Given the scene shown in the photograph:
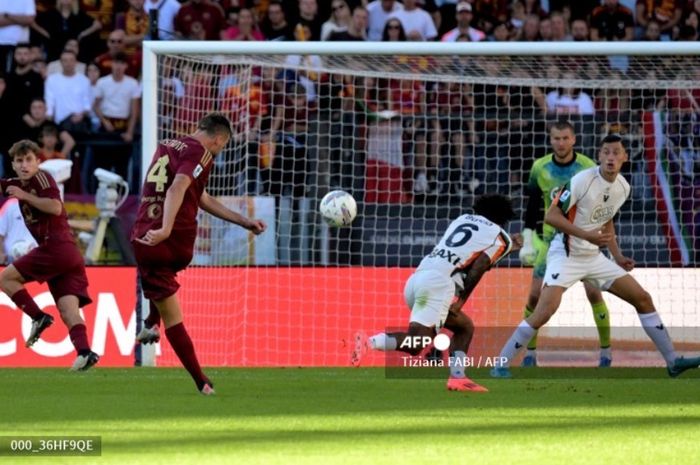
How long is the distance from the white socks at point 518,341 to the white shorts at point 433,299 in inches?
42.9

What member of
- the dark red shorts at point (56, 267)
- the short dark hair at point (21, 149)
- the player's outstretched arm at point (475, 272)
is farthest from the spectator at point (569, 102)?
the short dark hair at point (21, 149)

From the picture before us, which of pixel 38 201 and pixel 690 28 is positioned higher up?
pixel 690 28

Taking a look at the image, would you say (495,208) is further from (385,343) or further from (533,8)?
(533,8)

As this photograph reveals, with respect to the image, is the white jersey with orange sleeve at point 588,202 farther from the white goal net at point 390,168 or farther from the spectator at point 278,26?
the spectator at point 278,26

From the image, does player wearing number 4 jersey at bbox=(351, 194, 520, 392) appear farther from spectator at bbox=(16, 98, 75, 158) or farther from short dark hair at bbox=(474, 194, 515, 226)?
spectator at bbox=(16, 98, 75, 158)

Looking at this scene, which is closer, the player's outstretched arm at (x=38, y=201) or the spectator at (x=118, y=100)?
the player's outstretched arm at (x=38, y=201)

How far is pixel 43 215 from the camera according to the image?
41.2 feet

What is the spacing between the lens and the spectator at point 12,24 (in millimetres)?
19125

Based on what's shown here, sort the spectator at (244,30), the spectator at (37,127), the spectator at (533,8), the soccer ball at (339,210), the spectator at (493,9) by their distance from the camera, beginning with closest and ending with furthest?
the soccer ball at (339,210), the spectator at (37,127), the spectator at (244,30), the spectator at (493,9), the spectator at (533,8)

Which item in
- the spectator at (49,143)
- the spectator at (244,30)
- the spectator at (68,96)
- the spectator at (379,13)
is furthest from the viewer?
the spectator at (379,13)

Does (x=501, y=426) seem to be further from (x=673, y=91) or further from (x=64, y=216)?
(x=673, y=91)

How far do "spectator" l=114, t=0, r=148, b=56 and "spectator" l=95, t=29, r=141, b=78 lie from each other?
13 centimetres

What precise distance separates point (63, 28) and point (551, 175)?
27.4 ft

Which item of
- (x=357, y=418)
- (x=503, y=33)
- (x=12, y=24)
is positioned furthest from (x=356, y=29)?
(x=357, y=418)
